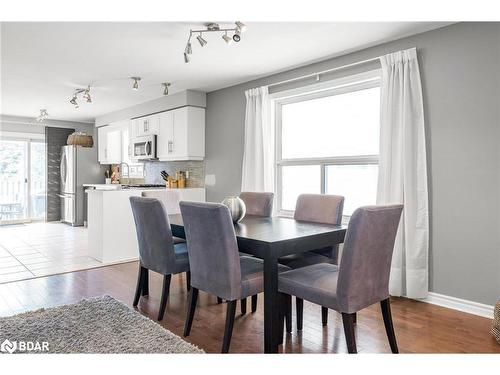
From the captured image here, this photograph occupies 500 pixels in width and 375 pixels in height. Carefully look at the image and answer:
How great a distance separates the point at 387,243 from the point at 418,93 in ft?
5.57

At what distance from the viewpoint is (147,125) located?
6.06 metres

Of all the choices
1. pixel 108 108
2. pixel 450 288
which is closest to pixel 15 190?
pixel 108 108

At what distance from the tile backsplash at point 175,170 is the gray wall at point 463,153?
3.33 metres

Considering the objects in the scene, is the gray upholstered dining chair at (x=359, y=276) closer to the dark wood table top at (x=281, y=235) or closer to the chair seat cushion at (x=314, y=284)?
the chair seat cushion at (x=314, y=284)

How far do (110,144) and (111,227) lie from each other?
137 inches

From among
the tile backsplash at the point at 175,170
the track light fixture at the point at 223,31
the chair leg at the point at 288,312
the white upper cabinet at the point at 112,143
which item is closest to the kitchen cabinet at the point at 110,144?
the white upper cabinet at the point at 112,143

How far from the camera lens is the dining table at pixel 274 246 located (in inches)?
83.0

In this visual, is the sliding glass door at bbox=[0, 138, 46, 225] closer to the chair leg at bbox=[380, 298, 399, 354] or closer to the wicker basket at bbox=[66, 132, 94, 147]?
the wicker basket at bbox=[66, 132, 94, 147]

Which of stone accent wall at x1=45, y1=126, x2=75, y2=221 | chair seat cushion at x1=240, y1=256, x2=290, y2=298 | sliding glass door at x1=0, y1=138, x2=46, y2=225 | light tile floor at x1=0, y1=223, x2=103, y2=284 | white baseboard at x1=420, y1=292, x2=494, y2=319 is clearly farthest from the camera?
stone accent wall at x1=45, y1=126, x2=75, y2=221

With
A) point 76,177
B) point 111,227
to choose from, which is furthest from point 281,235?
point 76,177

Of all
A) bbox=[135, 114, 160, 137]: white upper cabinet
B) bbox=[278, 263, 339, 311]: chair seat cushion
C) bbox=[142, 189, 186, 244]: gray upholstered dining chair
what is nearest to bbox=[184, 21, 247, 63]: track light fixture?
bbox=[142, 189, 186, 244]: gray upholstered dining chair

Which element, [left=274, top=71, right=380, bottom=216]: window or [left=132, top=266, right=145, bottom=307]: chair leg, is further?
[left=274, top=71, right=380, bottom=216]: window

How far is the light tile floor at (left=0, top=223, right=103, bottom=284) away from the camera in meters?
4.16

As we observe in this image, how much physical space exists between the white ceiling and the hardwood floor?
234cm
